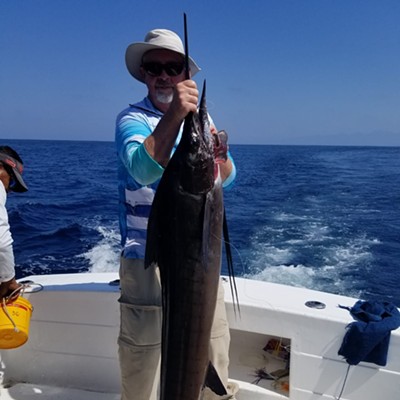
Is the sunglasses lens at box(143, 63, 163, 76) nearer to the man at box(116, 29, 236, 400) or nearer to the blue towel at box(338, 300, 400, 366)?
the man at box(116, 29, 236, 400)

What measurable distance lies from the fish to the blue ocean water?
5791 millimetres

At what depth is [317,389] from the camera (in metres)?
2.91

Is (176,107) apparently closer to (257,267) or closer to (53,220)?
(257,267)

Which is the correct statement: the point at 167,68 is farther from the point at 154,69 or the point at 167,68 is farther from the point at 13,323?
the point at 13,323

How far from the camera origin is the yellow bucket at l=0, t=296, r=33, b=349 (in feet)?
9.18

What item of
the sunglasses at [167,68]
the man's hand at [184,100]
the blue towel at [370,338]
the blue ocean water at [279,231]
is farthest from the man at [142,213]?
the blue ocean water at [279,231]

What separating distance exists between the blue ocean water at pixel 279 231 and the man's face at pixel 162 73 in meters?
5.70

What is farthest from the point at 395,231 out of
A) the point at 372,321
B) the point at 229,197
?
the point at 372,321

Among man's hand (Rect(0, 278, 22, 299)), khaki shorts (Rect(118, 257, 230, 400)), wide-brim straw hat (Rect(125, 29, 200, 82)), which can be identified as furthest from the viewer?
man's hand (Rect(0, 278, 22, 299))

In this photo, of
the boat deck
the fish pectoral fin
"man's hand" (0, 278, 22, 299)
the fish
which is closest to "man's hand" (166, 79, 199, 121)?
the fish

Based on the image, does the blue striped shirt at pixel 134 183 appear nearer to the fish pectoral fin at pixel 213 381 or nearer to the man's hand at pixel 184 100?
the man's hand at pixel 184 100

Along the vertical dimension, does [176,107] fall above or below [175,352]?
above

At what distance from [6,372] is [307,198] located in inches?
494

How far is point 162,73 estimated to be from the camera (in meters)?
2.20
